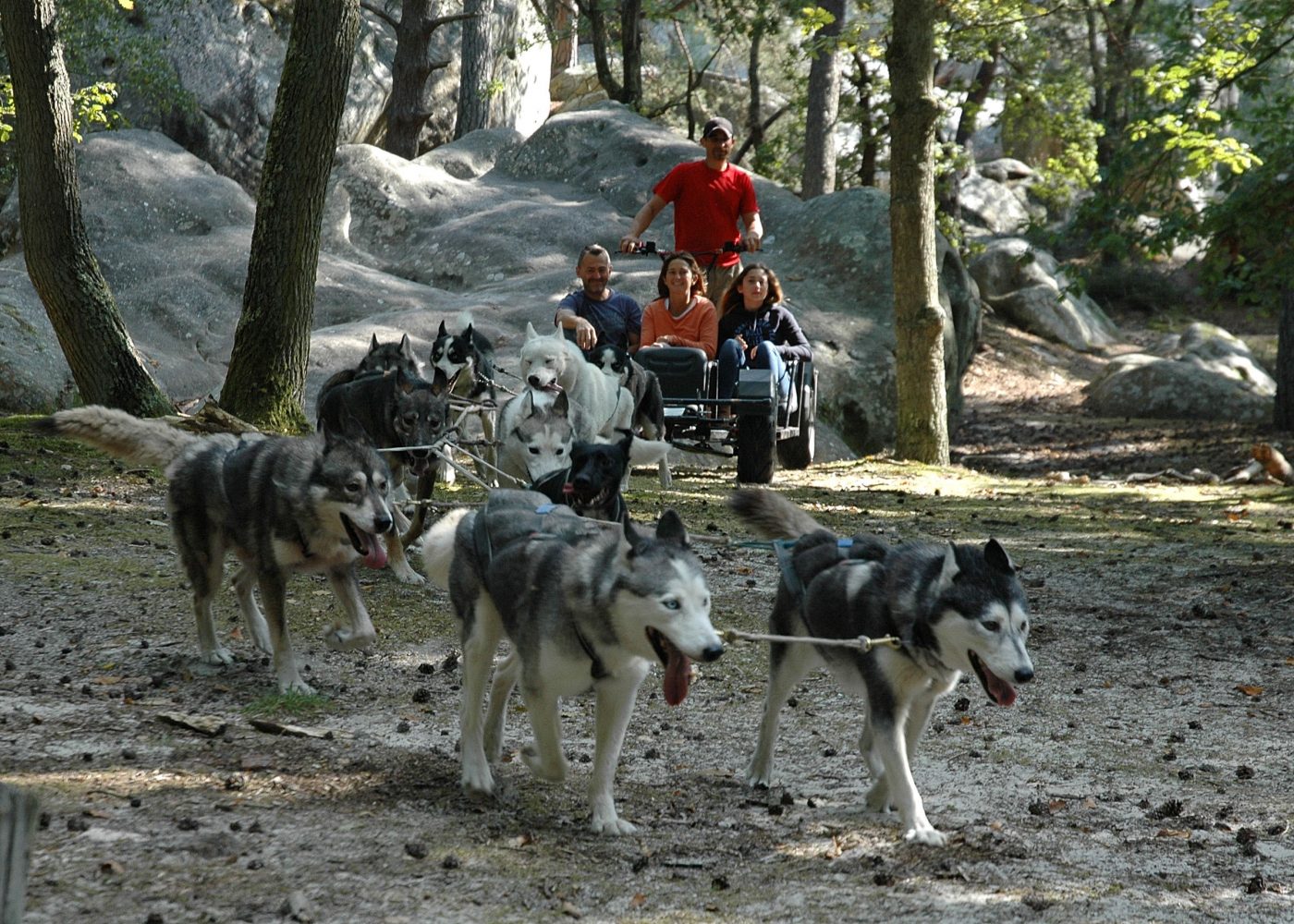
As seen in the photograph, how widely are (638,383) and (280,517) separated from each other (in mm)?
6067

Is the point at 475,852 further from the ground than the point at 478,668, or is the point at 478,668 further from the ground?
the point at 478,668

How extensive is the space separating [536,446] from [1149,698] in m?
3.78

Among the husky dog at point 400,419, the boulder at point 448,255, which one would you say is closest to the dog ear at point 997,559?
the husky dog at point 400,419

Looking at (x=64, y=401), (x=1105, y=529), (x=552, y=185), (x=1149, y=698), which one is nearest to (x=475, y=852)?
(x=1149, y=698)

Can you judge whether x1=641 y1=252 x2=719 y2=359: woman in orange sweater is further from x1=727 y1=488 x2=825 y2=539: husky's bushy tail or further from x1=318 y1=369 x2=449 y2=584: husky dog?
x1=727 y1=488 x2=825 y2=539: husky's bushy tail

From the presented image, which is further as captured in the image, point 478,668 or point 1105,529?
point 1105,529

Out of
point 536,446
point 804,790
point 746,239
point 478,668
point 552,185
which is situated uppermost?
point 552,185

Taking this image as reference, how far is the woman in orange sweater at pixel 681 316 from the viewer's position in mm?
12922

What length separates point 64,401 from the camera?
14.0 metres

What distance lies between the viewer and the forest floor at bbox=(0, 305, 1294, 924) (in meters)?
3.92

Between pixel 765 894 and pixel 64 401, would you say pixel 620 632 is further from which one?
pixel 64 401

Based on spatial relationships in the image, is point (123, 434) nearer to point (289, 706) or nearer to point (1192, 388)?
point (289, 706)

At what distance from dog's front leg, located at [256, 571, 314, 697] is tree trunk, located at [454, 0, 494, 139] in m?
25.6

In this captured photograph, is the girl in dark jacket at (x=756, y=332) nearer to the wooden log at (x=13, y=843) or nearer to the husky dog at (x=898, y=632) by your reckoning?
the husky dog at (x=898, y=632)
